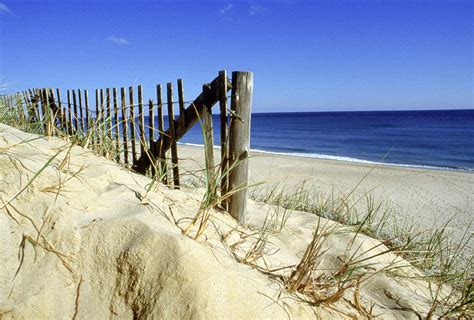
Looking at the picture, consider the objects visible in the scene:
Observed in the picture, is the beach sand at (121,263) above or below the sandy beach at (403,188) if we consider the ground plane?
above

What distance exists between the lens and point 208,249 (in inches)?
54.8

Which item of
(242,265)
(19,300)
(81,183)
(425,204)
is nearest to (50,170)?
(81,183)

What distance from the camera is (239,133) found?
2.55m

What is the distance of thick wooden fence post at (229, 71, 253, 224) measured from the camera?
252 centimetres

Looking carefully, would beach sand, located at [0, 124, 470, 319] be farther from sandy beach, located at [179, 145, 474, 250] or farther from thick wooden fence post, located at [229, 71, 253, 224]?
sandy beach, located at [179, 145, 474, 250]

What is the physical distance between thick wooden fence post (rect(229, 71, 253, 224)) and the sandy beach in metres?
2.11

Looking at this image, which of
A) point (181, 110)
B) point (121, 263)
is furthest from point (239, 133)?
point (121, 263)

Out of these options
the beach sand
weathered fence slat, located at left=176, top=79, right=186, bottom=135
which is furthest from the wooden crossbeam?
the beach sand

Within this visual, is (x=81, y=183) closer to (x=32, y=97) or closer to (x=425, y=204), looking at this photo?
(x=32, y=97)

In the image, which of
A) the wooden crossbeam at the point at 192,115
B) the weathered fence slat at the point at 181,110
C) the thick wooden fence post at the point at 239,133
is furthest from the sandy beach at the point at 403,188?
the thick wooden fence post at the point at 239,133

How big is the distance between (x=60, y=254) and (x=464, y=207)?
27.7 ft

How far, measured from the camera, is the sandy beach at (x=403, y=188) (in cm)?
620

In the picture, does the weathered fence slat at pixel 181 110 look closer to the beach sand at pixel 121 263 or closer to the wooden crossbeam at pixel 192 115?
the wooden crossbeam at pixel 192 115

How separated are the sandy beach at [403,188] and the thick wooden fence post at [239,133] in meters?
2.11
